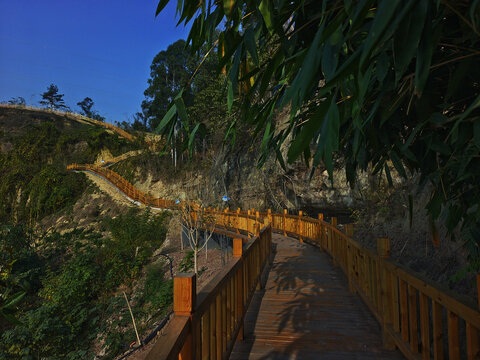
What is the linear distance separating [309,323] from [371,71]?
3848 millimetres

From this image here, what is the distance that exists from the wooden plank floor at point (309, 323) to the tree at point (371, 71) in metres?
1.74

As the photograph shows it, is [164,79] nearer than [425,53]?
No

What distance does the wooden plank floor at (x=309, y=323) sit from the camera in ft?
11.1

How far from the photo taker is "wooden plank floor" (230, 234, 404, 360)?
3.39m

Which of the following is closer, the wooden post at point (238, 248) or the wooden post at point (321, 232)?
the wooden post at point (238, 248)

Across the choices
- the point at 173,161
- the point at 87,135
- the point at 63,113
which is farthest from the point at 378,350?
the point at 63,113

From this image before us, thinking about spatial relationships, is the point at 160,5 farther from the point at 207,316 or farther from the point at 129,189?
the point at 129,189

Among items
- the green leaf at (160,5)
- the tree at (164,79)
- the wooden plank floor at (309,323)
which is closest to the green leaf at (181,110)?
the green leaf at (160,5)

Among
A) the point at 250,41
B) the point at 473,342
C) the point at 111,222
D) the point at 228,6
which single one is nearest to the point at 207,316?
the point at 473,342

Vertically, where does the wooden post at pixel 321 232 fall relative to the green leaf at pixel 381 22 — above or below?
below

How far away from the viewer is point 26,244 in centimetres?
2216

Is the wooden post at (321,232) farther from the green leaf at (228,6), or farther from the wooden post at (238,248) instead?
the green leaf at (228,6)

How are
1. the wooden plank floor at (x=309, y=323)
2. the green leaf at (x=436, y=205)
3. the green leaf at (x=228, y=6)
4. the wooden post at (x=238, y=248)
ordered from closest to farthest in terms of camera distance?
the green leaf at (x=228, y=6) < the green leaf at (x=436, y=205) < the wooden plank floor at (x=309, y=323) < the wooden post at (x=238, y=248)

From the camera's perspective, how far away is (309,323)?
4.18 meters
